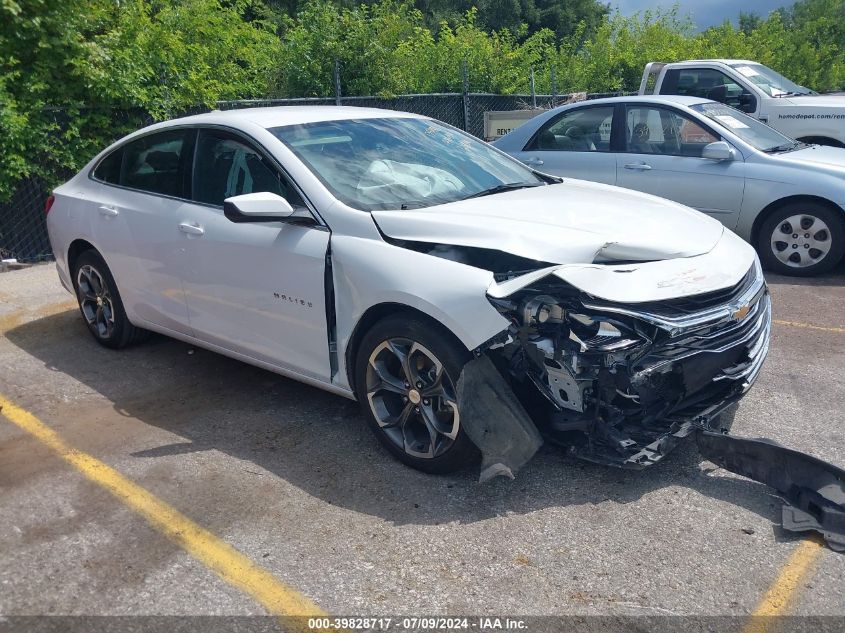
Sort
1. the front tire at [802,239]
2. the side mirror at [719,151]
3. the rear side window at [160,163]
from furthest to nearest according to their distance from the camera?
the side mirror at [719,151]
the front tire at [802,239]
the rear side window at [160,163]

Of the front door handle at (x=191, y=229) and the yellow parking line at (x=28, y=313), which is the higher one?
the front door handle at (x=191, y=229)

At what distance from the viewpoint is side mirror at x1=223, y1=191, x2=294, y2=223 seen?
12.9ft

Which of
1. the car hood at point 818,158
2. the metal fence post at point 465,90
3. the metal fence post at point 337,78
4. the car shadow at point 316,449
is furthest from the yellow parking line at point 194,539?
the metal fence post at point 465,90

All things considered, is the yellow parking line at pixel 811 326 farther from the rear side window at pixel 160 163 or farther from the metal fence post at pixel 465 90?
the metal fence post at pixel 465 90

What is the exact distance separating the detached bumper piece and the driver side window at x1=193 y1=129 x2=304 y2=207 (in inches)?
96.7

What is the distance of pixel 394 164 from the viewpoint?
4.45 metres

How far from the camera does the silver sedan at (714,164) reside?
7.28 m

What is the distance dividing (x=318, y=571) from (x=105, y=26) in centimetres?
884

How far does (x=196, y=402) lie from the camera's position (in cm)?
491

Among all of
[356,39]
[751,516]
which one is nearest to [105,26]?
[356,39]

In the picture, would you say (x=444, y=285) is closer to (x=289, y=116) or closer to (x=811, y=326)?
(x=289, y=116)

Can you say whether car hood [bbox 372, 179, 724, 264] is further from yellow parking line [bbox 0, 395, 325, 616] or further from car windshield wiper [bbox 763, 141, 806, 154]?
car windshield wiper [bbox 763, 141, 806, 154]

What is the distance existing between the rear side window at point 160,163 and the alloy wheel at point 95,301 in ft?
2.51

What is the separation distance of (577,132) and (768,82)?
13.9 ft
